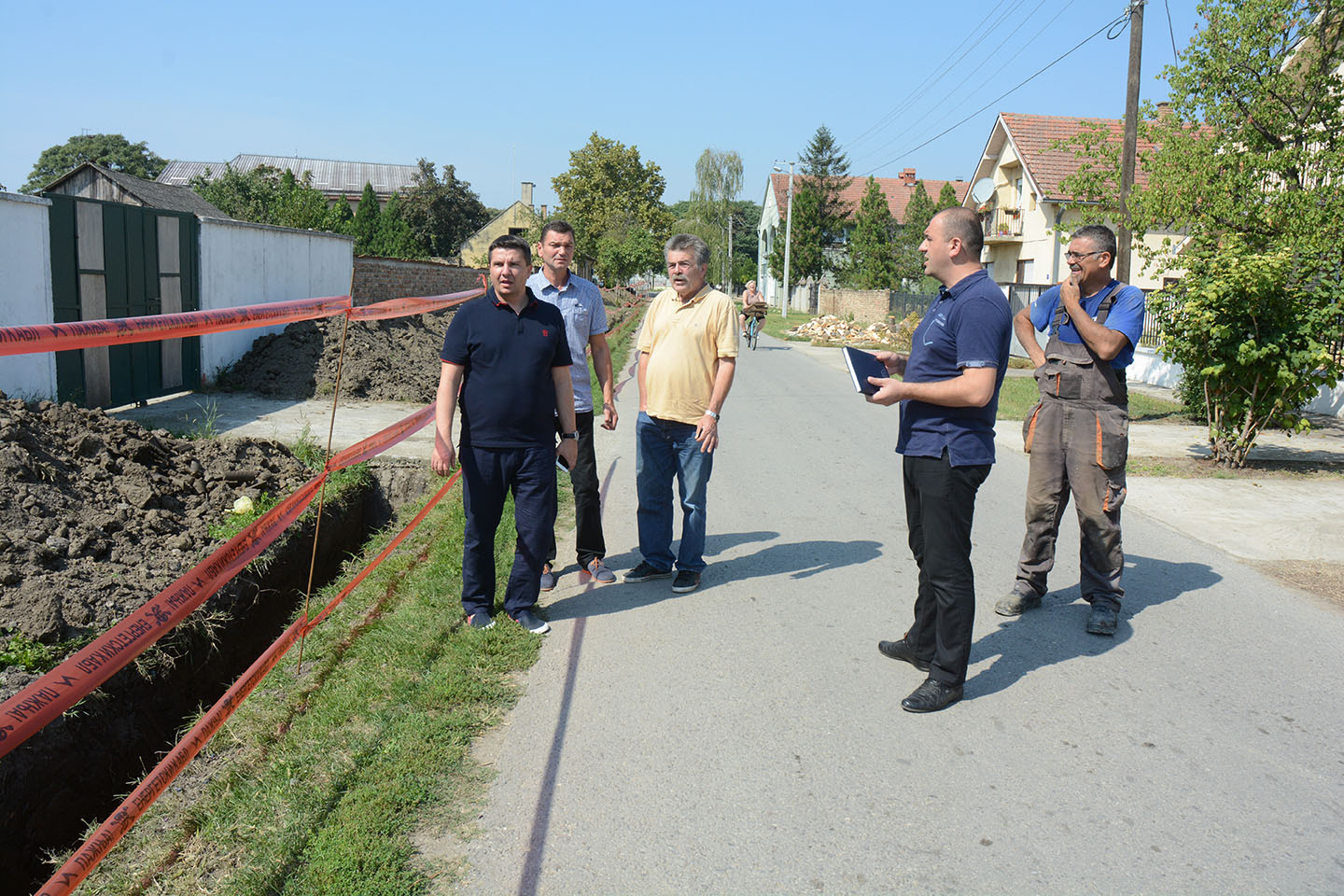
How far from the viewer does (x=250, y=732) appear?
12.9ft

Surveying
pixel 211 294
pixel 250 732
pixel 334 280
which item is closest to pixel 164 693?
pixel 250 732

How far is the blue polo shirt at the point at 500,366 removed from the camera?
15.4ft

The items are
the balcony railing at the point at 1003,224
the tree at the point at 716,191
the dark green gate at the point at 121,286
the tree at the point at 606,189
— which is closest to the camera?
the dark green gate at the point at 121,286

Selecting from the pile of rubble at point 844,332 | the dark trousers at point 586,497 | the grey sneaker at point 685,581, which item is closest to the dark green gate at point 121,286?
the dark trousers at point 586,497

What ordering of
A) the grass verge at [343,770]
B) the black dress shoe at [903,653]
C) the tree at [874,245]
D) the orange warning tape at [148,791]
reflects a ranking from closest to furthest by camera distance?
the orange warning tape at [148,791] < the grass verge at [343,770] < the black dress shoe at [903,653] < the tree at [874,245]

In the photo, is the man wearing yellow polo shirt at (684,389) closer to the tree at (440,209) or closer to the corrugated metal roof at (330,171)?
the tree at (440,209)

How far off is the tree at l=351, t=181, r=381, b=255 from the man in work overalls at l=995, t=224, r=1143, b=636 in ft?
156

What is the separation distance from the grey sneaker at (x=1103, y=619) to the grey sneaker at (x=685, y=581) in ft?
6.86

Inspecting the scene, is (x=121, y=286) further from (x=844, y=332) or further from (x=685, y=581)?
(x=844, y=332)

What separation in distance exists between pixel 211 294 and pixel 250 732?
10.8 m

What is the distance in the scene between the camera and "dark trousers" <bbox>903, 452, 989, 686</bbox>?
405cm

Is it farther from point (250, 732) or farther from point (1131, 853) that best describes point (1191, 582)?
point (250, 732)

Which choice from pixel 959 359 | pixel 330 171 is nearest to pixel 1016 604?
pixel 959 359

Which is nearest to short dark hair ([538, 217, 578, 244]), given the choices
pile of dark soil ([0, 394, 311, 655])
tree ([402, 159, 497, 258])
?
pile of dark soil ([0, 394, 311, 655])
